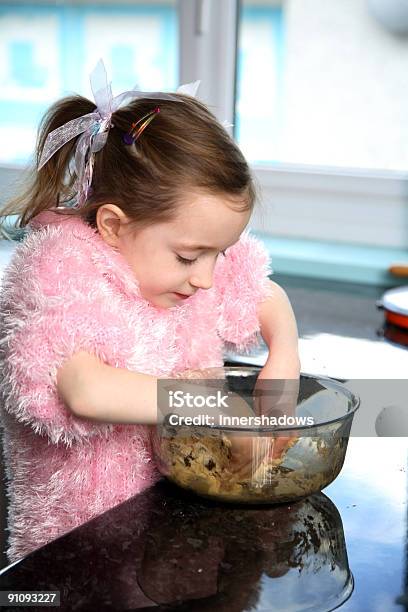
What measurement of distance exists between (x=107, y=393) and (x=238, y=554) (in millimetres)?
178

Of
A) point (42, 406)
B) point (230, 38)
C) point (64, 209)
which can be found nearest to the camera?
point (42, 406)

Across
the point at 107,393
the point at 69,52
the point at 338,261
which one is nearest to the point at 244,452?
the point at 107,393

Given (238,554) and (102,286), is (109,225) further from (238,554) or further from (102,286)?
(238,554)

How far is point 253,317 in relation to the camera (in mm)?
1078

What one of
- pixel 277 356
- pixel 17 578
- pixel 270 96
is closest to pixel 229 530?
pixel 17 578

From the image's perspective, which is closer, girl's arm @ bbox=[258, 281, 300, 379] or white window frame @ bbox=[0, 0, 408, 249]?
girl's arm @ bbox=[258, 281, 300, 379]

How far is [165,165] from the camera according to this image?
907mm

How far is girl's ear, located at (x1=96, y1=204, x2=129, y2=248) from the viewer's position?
0.93m

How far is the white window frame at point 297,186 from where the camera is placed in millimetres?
2160

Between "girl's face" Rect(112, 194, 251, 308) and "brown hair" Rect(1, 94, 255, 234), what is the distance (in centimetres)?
1

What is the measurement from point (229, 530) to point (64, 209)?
377mm

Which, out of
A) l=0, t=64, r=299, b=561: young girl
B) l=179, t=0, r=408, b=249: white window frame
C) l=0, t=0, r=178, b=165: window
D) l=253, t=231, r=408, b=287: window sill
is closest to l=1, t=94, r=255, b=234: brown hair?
l=0, t=64, r=299, b=561: young girl

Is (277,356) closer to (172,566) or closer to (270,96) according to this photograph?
(172,566)

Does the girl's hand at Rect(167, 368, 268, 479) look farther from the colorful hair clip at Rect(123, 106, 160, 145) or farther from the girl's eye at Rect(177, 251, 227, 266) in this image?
the colorful hair clip at Rect(123, 106, 160, 145)
